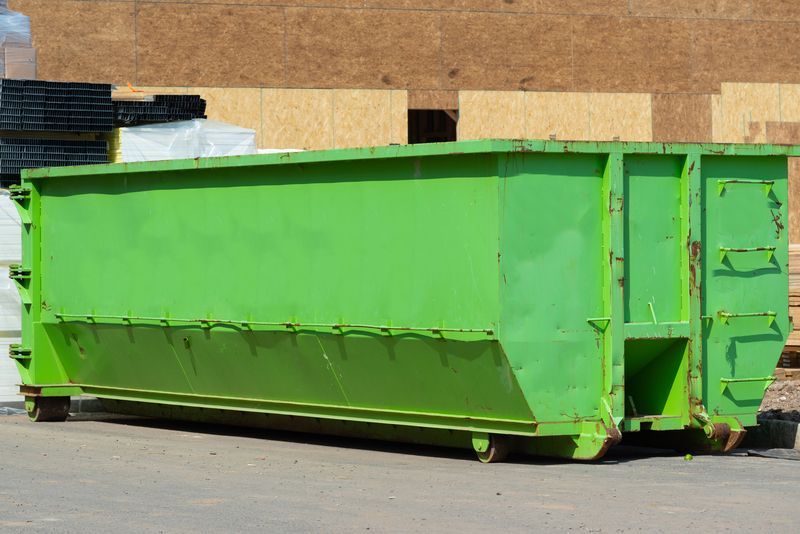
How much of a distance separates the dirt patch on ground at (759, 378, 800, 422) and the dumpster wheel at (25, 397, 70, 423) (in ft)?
20.3

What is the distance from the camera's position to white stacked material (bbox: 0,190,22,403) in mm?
13602

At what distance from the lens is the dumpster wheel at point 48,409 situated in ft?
42.7

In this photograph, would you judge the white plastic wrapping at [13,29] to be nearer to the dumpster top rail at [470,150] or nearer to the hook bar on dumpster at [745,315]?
the dumpster top rail at [470,150]

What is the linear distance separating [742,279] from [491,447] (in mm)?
2220

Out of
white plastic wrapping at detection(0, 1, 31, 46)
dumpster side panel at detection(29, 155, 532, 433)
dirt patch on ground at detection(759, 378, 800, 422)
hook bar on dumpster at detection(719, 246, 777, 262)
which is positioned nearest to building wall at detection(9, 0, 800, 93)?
white plastic wrapping at detection(0, 1, 31, 46)

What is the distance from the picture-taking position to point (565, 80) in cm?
2400

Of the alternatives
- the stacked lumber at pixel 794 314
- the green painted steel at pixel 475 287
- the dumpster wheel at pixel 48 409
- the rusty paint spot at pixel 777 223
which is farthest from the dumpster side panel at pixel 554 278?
the dumpster wheel at pixel 48 409

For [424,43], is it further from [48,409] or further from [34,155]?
[48,409]


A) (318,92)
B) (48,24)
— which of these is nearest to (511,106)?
(318,92)

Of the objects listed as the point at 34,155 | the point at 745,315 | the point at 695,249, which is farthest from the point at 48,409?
the point at 745,315

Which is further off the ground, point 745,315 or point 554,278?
point 554,278

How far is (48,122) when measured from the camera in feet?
47.1

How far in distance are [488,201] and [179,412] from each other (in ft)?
14.7

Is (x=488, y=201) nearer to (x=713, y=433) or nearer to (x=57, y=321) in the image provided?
(x=713, y=433)
